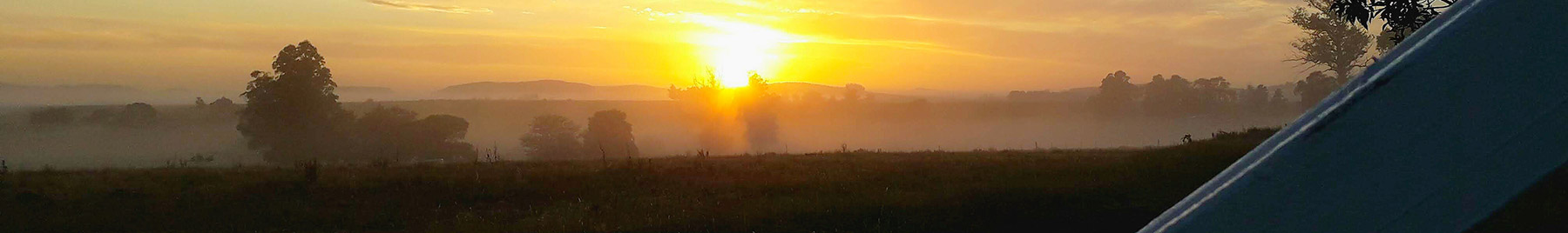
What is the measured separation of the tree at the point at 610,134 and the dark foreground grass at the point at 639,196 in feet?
206

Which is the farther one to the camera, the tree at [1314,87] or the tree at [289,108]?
the tree at [1314,87]

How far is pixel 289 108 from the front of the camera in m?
54.0

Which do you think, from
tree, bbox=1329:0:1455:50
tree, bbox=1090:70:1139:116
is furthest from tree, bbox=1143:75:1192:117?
tree, bbox=1329:0:1455:50

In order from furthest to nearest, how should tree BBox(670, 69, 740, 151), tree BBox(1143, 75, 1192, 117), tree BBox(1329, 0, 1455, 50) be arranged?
tree BBox(1143, 75, 1192, 117)
tree BBox(670, 69, 740, 151)
tree BBox(1329, 0, 1455, 50)

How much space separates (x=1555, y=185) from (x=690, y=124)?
12695 centimetres

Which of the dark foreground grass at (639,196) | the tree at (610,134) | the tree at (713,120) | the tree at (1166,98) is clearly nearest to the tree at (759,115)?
the tree at (713,120)

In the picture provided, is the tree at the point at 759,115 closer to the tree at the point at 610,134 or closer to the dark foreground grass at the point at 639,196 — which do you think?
the tree at the point at 610,134

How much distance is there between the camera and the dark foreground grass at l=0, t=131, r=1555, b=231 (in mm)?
9117

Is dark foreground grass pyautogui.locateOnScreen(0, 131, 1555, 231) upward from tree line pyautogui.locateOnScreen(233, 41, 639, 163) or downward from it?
downward

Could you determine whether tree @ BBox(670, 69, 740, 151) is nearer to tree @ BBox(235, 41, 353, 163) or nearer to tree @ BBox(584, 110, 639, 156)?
tree @ BBox(584, 110, 639, 156)

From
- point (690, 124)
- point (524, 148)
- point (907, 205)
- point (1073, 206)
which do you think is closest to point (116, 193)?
point (907, 205)

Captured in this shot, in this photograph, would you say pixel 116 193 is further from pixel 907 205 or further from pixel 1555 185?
pixel 1555 185

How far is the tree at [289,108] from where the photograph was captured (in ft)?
175

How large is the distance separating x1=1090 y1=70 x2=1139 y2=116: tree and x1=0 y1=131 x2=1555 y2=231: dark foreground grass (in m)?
144
